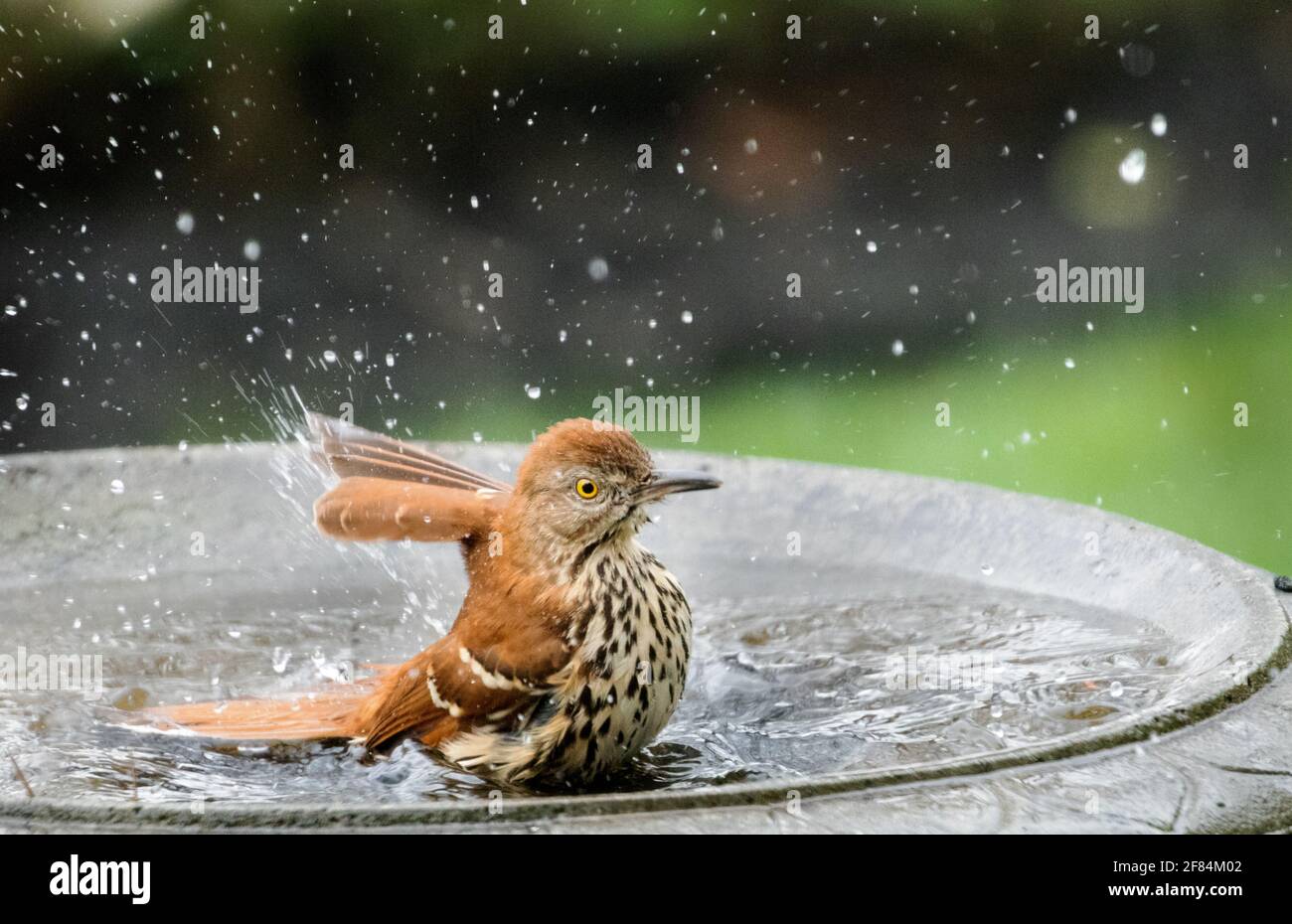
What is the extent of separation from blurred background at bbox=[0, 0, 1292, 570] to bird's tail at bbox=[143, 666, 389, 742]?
490 cm

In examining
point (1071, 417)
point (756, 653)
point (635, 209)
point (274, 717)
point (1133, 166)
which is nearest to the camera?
point (274, 717)

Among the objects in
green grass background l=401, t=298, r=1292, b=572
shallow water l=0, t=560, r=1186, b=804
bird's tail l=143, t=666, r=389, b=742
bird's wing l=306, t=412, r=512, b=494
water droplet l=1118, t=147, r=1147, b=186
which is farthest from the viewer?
water droplet l=1118, t=147, r=1147, b=186

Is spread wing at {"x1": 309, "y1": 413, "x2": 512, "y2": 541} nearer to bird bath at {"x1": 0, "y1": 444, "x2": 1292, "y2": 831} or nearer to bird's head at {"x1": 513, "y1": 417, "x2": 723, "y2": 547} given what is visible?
bird's head at {"x1": 513, "y1": 417, "x2": 723, "y2": 547}

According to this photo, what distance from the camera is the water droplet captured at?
8109mm

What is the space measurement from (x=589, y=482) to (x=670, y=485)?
13 cm

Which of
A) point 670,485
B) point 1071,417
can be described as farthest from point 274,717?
point 1071,417

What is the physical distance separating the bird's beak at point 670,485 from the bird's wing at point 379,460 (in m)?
0.37

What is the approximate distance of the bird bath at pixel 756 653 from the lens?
5.94 feet

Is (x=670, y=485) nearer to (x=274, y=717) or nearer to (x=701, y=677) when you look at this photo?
(x=701, y=677)

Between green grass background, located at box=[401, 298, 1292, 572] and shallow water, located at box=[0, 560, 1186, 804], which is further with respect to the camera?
green grass background, located at box=[401, 298, 1292, 572]

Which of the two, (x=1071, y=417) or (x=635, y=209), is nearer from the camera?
(x=1071, y=417)

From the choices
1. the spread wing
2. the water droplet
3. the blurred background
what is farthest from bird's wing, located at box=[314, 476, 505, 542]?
the water droplet

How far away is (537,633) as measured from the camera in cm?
251
